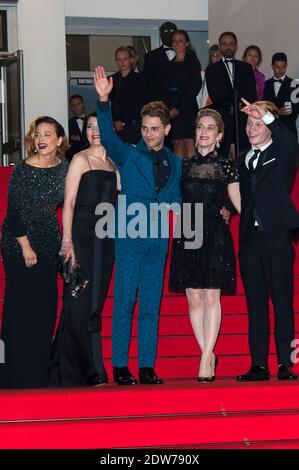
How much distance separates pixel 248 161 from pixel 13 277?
4.41 feet

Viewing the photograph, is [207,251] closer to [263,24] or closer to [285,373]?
[285,373]

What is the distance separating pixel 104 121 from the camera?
5.49 m

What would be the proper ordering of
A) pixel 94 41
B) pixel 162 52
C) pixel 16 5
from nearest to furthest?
pixel 162 52, pixel 16 5, pixel 94 41

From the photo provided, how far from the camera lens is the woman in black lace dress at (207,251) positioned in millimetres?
5641

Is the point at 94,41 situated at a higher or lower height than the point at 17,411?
higher

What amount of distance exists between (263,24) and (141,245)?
7.50 m

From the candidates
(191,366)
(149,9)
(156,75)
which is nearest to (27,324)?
(191,366)

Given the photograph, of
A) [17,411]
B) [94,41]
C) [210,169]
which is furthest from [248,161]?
[94,41]

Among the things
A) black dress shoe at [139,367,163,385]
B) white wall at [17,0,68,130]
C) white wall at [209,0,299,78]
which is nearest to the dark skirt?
black dress shoe at [139,367,163,385]

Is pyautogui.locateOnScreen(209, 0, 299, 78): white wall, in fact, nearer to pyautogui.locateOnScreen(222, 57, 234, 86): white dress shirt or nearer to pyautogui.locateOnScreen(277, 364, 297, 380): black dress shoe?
pyautogui.locateOnScreen(222, 57, 234, 86): white dress shirt

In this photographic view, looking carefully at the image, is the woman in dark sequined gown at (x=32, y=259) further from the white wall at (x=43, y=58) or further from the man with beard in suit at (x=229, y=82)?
the white wall at (x=43, y=58)

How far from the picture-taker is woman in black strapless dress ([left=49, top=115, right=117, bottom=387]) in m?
5.56

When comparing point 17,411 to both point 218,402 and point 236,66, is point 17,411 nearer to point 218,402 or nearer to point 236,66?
point 218,402

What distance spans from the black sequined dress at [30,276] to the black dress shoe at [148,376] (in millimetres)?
490
